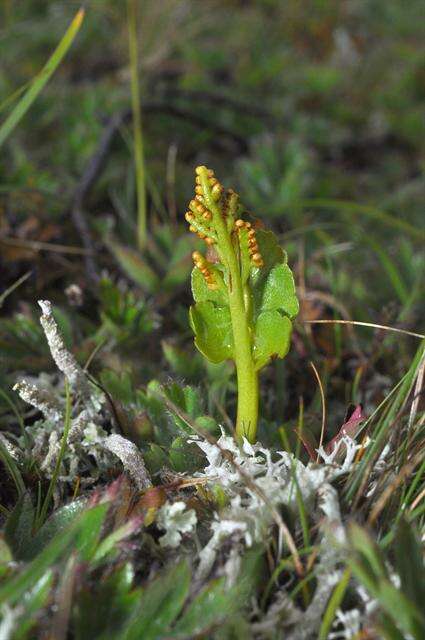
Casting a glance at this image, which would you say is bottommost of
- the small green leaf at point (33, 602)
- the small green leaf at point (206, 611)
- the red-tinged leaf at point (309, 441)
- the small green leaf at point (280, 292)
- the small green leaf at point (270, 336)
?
the small green leaf at point (206, 611)

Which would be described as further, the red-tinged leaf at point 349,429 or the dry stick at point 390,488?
the red-tinged leaf at point 349,429

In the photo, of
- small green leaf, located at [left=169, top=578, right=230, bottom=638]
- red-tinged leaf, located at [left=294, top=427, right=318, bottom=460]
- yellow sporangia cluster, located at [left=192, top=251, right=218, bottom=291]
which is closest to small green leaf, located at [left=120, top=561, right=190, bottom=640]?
small green leaf, located at [left=169, top=578, right=230, bottom=638]

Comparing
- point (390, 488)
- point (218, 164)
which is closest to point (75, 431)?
point (390, 488)

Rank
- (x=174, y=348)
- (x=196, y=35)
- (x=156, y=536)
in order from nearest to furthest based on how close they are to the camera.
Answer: (x=156, y=536)
(x=174, y=348)
(x=196, y=35)

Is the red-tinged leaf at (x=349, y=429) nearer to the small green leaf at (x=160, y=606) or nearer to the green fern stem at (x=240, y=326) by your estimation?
the green fern stem at (x=240, y=326)

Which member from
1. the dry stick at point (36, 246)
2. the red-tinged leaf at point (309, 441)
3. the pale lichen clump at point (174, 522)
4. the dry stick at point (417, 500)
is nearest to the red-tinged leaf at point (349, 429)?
the red-tinged leaf at point (309, 441)

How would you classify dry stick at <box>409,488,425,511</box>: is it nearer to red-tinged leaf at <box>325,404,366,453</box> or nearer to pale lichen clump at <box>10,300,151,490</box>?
red-tinged leaf at <box>325,404,366,453</box>

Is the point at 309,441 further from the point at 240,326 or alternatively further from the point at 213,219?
the point at 213,219

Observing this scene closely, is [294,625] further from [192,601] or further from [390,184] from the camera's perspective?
[390,184]

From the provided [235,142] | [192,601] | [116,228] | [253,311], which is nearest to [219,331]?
[253,311]
